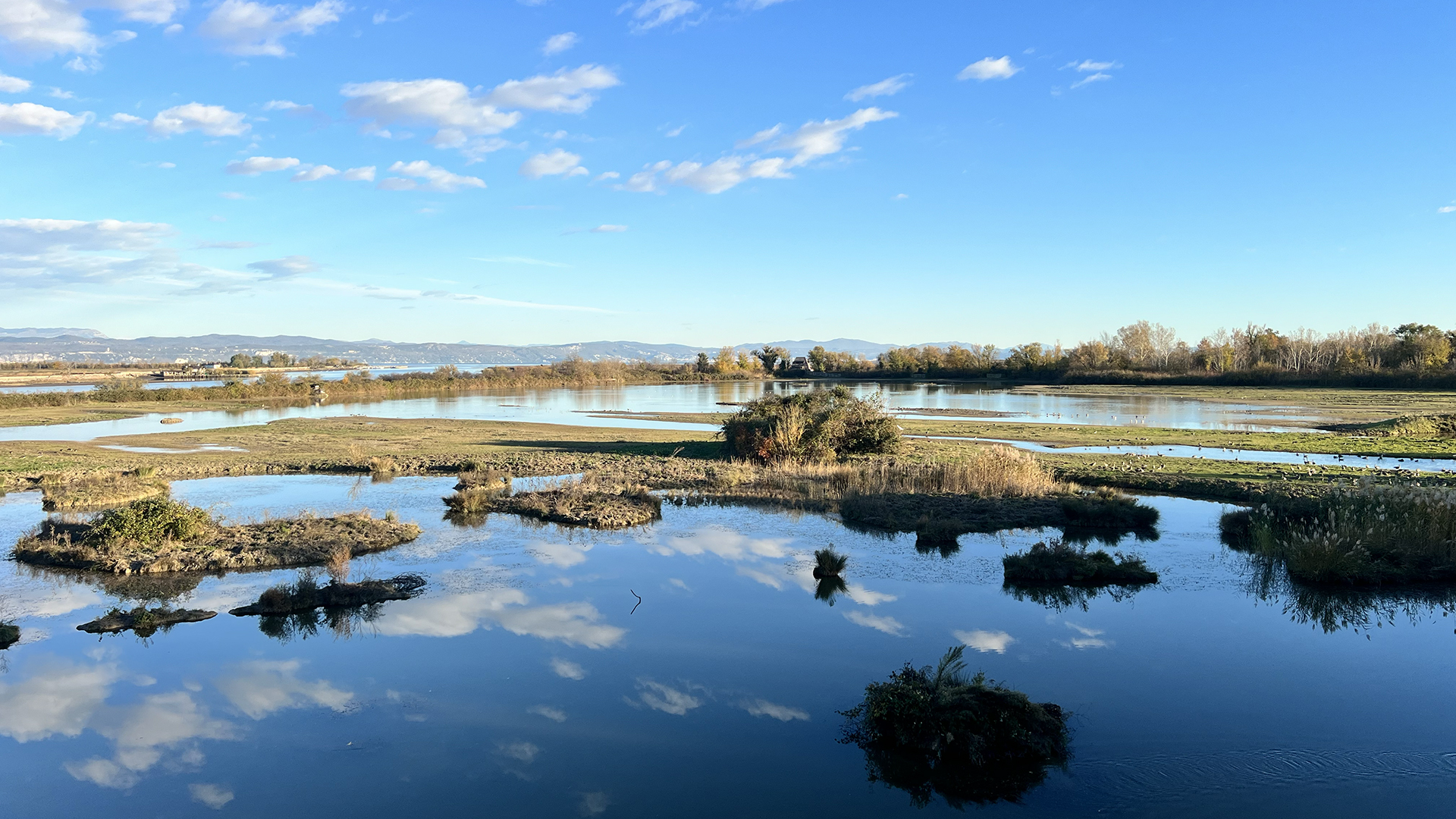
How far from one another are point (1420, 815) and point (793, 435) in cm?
2078

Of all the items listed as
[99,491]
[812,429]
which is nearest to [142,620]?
[99,491]

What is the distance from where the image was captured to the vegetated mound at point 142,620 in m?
12.1

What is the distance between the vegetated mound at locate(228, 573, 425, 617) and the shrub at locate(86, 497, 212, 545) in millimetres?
4265

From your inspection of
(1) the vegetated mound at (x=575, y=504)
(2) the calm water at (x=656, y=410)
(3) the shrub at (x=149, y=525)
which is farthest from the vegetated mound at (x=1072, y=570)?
(2) the calm water at (x=656, y=410)

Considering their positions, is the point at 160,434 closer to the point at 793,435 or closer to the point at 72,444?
the point at 72,444

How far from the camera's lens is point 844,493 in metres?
22.2

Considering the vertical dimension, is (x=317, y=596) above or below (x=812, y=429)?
below

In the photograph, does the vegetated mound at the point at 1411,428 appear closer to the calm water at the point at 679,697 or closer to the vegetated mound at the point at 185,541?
the calm water at the point at 679,697

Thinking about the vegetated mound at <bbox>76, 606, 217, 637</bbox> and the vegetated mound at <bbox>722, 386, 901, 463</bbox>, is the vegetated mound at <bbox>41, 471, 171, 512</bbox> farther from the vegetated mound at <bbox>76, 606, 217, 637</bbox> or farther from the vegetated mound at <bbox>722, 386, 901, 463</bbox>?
the vegetated mound at <bbox>722, 386, 901, 463</bbox>

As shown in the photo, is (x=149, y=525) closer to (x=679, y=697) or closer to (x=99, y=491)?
(x=99, y=491)

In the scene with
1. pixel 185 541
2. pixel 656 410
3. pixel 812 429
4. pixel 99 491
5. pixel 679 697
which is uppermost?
pixel 812 429

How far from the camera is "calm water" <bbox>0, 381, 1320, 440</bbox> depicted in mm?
47125

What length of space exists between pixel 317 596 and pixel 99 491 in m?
13.0

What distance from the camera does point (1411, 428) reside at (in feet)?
118
